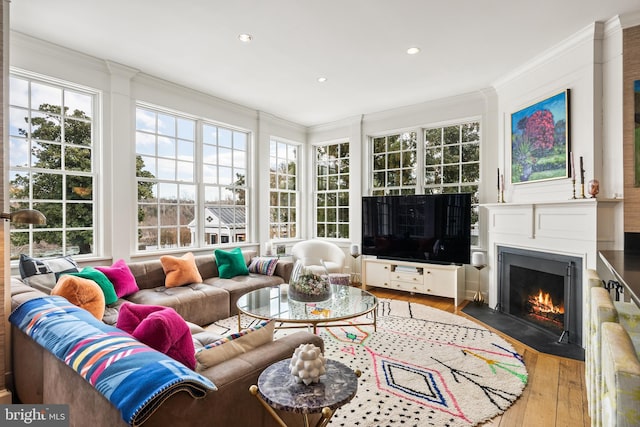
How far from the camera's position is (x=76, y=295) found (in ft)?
7.98

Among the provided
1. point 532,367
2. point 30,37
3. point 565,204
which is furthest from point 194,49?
point 532,367

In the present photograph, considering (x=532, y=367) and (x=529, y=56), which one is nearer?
(x=532, y=367)

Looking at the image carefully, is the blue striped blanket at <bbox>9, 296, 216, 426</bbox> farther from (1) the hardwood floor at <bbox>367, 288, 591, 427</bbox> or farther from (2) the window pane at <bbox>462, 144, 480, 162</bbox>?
(2) the window pane at <bbox>462, 144, 480, 162</bbox>

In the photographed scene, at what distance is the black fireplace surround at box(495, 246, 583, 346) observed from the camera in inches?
118

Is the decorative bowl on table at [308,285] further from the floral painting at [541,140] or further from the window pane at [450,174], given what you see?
the window pane at [450,174]

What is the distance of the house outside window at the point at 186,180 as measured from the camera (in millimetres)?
4055

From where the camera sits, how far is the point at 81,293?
246 centimetres

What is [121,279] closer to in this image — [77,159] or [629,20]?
[77,159]

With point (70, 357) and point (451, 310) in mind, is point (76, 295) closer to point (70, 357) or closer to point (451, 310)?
point (70, 357)

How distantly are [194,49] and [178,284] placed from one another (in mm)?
2493

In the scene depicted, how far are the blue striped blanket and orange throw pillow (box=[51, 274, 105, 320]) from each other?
0.97 m

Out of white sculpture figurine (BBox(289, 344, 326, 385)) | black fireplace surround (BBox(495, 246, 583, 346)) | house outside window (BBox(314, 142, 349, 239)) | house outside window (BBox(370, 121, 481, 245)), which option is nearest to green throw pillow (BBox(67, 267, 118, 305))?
white sculpture figurine (BBox(289, 344, 326, 385))
